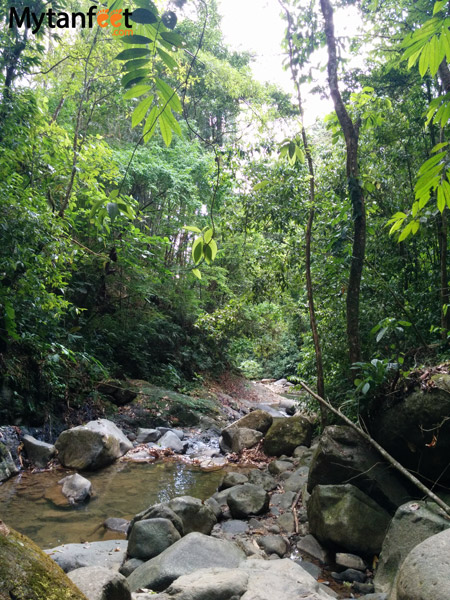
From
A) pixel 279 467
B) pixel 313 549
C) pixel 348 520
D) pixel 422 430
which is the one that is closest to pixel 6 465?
pixel 279 467

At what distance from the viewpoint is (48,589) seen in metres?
1.29

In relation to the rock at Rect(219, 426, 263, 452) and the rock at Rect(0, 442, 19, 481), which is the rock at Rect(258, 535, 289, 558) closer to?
the rock at Rect(219, 426, 263, 452)

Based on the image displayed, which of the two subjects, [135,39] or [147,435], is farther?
[147,435]

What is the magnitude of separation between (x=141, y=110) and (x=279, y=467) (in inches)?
277

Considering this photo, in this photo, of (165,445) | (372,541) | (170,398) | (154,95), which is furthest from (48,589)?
(170,398)

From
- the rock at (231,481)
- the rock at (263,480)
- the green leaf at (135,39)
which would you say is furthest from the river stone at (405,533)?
the green leaf at (135,39)

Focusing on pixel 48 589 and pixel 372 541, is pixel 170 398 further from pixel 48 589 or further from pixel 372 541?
pixel 48 589

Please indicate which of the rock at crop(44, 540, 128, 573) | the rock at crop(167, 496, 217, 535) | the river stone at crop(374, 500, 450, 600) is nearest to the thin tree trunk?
the river stone at crop(374, 500, 450, 600)

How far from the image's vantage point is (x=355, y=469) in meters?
4.60

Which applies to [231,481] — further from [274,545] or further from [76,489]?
[76,489]

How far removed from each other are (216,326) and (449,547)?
8.18 metres

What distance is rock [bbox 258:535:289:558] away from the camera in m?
4.33

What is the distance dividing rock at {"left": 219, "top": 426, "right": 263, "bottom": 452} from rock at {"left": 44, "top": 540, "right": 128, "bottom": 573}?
430 cm

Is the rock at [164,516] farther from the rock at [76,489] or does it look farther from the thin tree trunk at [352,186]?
the thin tree trunk at [352,186]
